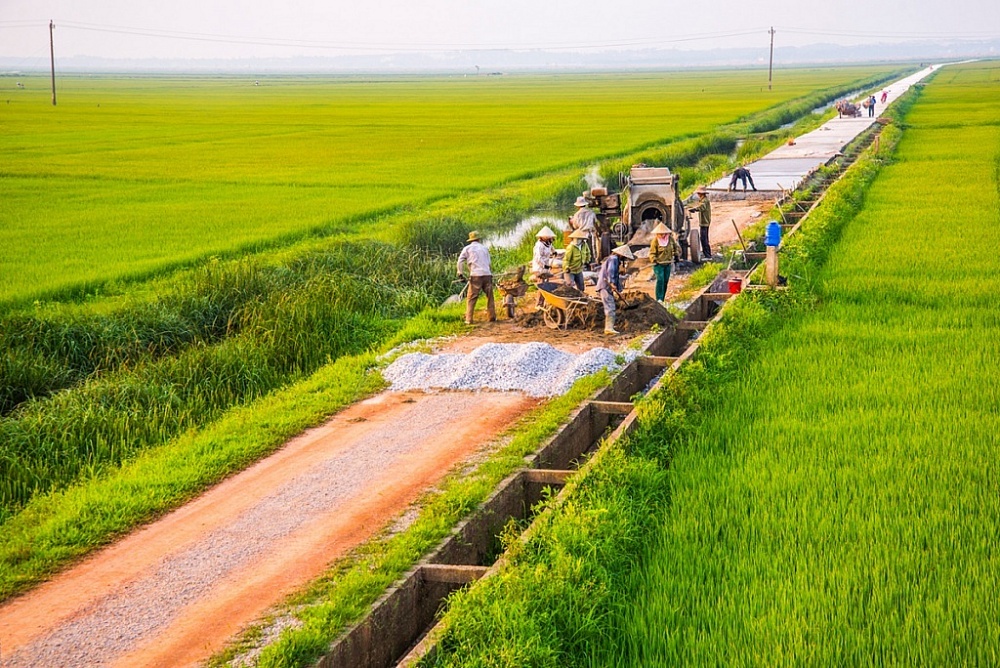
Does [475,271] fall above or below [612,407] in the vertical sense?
above

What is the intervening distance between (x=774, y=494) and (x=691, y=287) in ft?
30.5

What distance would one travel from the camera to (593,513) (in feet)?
23.2

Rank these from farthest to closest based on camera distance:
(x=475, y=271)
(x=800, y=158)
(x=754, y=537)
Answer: (x=800, y=158)
(x=475, y=271)
(x=754, y=537)

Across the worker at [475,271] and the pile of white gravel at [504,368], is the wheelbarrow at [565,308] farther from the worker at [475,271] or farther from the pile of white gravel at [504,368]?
the pile of white gravel at [504,368]

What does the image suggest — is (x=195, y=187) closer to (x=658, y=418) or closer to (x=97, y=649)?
(x=658, y=418)

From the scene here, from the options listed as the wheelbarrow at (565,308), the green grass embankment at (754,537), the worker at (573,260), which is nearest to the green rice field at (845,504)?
the green grass embankment at (754,537)

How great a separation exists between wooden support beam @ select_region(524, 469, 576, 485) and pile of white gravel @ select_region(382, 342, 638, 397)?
293 cm

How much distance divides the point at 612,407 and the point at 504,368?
214 centimetres

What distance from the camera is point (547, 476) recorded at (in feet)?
28.2

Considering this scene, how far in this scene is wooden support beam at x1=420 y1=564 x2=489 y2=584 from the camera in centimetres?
678

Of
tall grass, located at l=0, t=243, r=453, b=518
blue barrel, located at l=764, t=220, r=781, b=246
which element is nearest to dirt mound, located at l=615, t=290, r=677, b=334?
blue barrel, located at l=764, t=220, r=781, b=246

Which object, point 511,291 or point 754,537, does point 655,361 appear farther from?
point 754,537

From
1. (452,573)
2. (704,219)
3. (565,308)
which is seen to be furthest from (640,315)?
(452,573)

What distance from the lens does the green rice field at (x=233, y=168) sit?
66.3 ft
